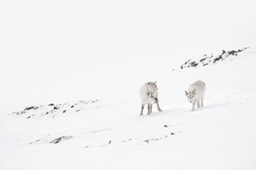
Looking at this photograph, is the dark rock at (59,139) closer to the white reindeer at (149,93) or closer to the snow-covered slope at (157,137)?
the snow-covered slope at (157,137)

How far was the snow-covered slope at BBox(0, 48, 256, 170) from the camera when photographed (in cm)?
900

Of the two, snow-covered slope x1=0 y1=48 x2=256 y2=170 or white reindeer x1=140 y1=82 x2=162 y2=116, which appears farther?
white reindeer x1=140 y1=82 x2=162 y2=116

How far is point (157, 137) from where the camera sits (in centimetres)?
1309

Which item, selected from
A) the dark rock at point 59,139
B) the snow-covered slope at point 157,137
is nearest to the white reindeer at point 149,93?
the snow-covered slope at point 157,137

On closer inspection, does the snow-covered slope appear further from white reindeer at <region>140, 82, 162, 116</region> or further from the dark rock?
white reindeer at <region>140, 82, 162, 116</region>

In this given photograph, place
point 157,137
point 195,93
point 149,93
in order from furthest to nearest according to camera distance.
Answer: point 149,93, point 195,93, point 157,137

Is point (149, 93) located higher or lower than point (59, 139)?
higher

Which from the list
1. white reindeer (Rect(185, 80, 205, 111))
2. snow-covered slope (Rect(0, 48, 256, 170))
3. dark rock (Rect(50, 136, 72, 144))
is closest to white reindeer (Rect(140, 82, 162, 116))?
snow-covered slope (Rect(0, 48, 256, 170))

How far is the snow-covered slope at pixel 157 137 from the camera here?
900 centimetres

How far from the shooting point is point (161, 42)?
103 meters

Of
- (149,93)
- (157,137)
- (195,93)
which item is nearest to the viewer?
(157,137)

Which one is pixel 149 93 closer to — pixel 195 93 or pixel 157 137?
pixel 195 93

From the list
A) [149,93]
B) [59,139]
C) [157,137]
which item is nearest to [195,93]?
[149,93]

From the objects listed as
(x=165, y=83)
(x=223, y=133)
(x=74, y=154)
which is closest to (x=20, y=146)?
(x=74, y=154)
